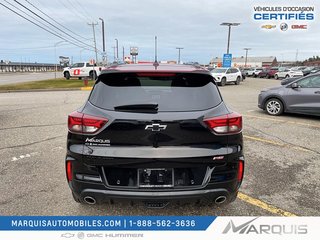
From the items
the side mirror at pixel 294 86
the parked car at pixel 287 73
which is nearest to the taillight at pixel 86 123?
the side mirror at pixel 294 86

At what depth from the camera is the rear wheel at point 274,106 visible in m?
8.84

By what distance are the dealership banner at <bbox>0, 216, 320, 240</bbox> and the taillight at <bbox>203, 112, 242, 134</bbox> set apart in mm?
1096

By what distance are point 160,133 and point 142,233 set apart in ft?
3.78

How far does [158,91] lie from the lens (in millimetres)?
2703

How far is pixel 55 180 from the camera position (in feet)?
12.8

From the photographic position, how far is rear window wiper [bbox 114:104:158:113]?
2.48m

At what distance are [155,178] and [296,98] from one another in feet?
24.7

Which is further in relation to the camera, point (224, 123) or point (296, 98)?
point (296, 98)

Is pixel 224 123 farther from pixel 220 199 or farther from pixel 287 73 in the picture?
pixel 287 73

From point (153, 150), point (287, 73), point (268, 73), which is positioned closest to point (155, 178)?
point (153, 150)

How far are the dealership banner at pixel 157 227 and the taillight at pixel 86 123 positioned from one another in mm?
1124

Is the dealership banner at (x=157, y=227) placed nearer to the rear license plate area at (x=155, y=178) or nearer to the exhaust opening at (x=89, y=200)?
the exhaust opening at (x=89, y=200)

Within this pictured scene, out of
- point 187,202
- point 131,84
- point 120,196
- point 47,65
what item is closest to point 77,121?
point 131,84

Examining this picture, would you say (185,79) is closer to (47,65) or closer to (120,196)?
(120,196)
